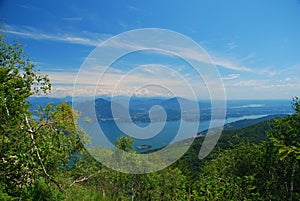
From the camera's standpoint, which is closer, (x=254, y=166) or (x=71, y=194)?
(x=71, y=194)

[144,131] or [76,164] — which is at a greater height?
[144,131]

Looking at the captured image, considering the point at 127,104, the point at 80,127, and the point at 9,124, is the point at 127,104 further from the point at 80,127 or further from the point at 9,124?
the point at 9,124

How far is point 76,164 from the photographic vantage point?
4996 mm

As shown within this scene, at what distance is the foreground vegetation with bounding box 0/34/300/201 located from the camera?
306 centimetres

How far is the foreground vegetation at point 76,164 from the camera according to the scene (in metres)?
3.06

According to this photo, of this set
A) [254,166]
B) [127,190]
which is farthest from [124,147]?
[254,166]

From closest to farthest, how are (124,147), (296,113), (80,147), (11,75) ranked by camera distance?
(11,75) → (80,147) → (296,113) → (124,147)

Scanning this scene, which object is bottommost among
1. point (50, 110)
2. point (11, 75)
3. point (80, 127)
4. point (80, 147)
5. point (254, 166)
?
point (254, 166)

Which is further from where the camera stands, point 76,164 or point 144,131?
point 76,164

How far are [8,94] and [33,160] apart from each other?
0.93 meters

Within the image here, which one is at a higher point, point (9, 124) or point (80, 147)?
point (9, 124)

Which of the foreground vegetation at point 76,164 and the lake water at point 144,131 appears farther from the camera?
the lake water at point 144,131

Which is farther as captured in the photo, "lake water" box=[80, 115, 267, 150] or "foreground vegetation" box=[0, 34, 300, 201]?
"lake water" box=[80, 115, 267, 150]

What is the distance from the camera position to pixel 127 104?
4.24 meters
